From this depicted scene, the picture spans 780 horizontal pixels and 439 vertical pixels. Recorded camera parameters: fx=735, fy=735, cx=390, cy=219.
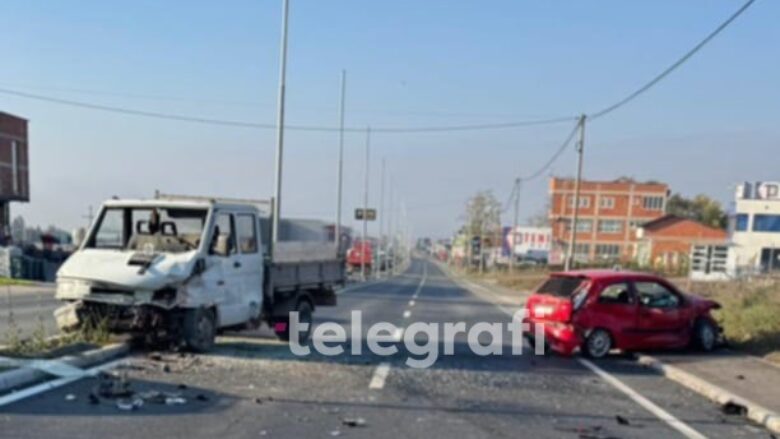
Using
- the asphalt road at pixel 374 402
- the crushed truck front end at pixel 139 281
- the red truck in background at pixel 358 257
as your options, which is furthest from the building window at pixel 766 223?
the crushed truck front end at pixel 139 281

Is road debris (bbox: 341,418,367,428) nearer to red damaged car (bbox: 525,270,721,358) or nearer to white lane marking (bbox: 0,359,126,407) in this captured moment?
white lane marking (bbox: 0,359,126,407)

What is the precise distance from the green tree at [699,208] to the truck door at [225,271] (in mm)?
116813

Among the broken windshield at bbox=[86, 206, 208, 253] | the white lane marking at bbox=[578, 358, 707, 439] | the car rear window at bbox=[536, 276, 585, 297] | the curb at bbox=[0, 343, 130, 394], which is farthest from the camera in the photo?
the car rear window at bbox=[536, 276, 585, 297]

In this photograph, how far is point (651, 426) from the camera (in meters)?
7.98

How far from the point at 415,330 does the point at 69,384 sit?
984 cm

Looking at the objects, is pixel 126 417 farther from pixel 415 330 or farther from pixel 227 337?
pixel 415 330

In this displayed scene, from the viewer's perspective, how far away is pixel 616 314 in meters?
13.2

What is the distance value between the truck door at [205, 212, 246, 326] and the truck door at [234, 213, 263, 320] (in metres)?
0.10

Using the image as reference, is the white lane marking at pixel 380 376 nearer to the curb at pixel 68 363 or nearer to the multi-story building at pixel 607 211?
the curb at pixel 68 363

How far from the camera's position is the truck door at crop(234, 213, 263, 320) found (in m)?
11.8

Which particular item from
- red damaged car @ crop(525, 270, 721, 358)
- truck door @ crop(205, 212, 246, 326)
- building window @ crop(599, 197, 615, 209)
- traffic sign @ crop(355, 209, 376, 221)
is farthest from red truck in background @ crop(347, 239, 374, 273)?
building window @ crop(599, 197, 615, 209)

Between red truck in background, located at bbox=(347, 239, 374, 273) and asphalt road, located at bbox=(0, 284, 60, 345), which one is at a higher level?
asphalt road, located at bbox=(0, 284, 60, 345)

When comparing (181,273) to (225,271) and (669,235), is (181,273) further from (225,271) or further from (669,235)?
(669,235)

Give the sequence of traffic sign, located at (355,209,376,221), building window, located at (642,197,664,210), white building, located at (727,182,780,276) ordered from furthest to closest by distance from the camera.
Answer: building window, located at (642,197,664,210), white building, located at (727,182,780,276), traffic sign, located at (355,209,376,221)
